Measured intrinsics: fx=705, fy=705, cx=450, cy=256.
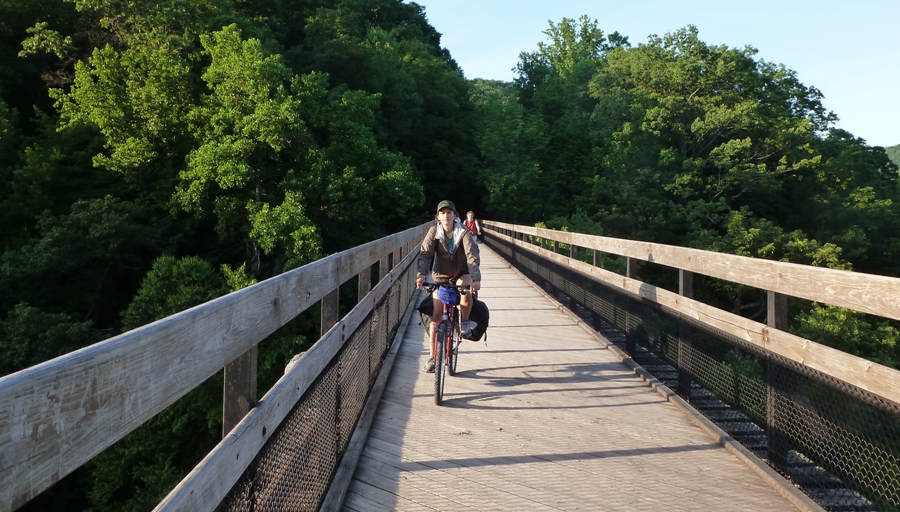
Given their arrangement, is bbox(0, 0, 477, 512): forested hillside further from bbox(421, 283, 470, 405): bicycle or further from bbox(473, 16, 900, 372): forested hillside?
bbox(421, 283, 470, 405): bicycle

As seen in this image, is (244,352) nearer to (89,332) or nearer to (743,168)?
(89,332)

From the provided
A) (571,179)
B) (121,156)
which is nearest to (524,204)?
(571,179)

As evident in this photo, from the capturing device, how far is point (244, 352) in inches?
88.7

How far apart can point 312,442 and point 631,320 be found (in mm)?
4152

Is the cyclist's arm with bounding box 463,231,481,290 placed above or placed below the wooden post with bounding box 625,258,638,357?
above

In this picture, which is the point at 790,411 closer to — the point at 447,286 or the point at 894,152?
the point at 447,286

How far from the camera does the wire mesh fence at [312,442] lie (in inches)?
91.7

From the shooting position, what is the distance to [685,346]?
5.07m

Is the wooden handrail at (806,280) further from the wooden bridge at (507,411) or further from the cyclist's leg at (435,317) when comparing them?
the cyclist's leg at (435,317)

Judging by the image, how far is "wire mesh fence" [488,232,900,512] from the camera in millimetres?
A: 2996

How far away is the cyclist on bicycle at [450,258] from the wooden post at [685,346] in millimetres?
1579

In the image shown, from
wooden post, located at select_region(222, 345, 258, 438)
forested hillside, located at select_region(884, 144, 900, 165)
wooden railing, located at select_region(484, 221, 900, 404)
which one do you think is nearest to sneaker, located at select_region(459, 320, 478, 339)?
wooden railing, located at select_region(484, 221, 900, 404)

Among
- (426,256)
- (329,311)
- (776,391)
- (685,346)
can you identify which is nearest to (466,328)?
(426,256)

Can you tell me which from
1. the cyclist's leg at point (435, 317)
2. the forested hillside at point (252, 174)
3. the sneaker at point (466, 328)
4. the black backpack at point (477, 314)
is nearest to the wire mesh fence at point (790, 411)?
the black backpack at point (477, 314)
